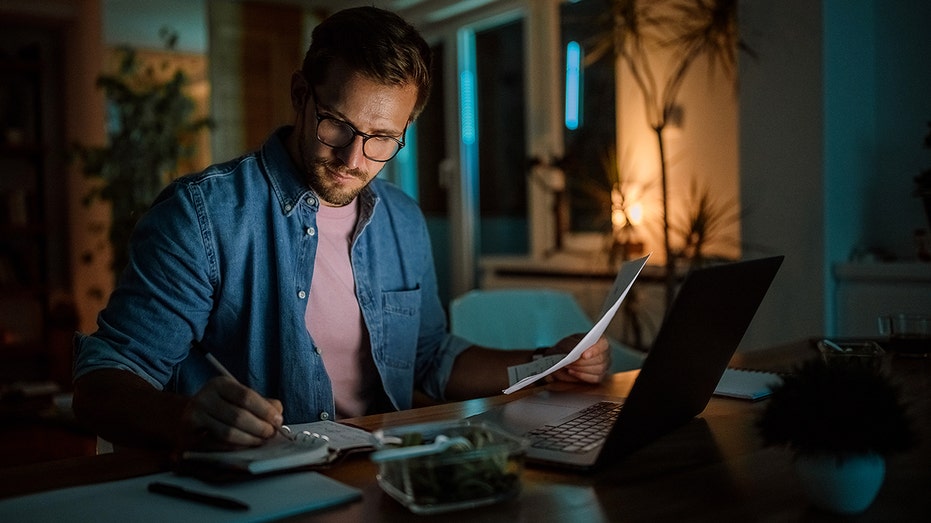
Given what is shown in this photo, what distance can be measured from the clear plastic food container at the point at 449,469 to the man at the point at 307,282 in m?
0.44

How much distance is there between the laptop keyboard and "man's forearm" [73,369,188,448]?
18.8 inches

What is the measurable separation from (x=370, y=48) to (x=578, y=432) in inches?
31.7

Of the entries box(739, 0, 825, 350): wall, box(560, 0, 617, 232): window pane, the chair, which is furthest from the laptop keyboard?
box(560, 0, 617, 232): window pane

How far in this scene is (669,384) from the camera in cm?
106

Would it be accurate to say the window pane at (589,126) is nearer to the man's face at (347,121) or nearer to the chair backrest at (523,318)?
the chair backrest at (523,318)

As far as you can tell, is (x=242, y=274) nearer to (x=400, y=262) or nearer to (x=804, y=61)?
(x=400, y=262)

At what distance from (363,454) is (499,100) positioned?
165 inches

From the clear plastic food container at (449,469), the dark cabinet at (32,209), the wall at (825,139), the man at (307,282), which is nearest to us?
the clear plastic food container at (449,469)

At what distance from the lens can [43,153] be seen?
5562 millimetres

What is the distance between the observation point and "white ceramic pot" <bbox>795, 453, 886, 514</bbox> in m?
0.83

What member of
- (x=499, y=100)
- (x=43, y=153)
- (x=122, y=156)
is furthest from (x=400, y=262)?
(x=43, y=153)

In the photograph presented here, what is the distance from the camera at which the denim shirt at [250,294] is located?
4.41 ft

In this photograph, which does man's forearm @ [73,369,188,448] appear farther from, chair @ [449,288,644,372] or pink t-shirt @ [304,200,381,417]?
chair @ [449,288,644,372]

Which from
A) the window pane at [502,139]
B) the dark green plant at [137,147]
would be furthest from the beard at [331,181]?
the dark green plant at [137,147]
